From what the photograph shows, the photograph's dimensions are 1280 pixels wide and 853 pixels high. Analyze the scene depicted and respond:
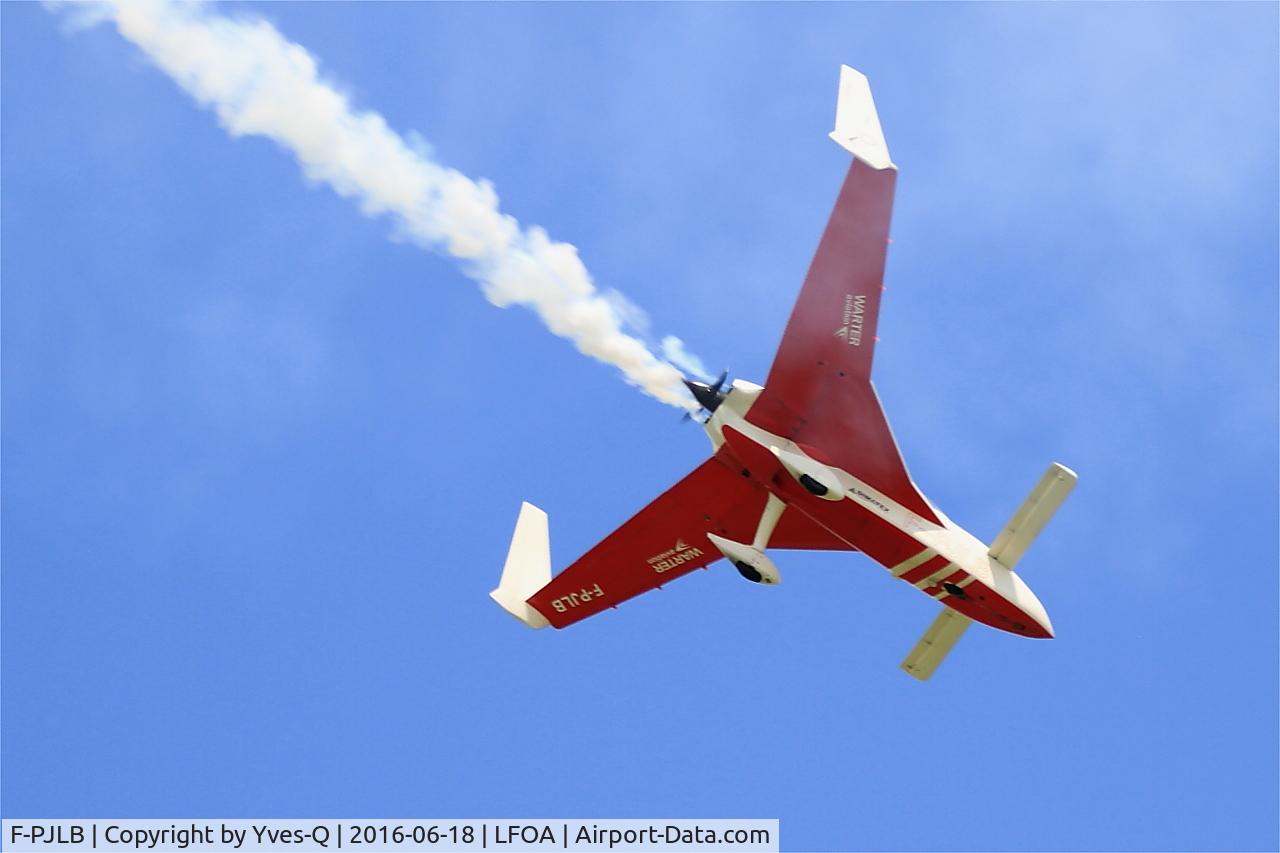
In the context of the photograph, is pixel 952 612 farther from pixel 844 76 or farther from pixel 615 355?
pixel 844 76

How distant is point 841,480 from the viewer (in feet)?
116

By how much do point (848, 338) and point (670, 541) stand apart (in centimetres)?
788

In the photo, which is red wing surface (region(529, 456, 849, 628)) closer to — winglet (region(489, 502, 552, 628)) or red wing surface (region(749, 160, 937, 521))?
winglet (region(489, 502, 552, 628))

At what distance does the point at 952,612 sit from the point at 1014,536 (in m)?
2.69

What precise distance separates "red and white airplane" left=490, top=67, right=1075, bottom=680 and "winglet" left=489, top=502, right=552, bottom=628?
9.29 ft

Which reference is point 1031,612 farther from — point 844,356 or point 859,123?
point 859,123

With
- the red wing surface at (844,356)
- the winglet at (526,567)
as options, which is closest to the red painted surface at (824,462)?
the red wing surface at (844,356)

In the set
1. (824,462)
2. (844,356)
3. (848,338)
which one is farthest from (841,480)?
(848,338)

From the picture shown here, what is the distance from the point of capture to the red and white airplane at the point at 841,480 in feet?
106

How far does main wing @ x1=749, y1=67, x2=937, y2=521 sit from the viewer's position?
31.6 metres

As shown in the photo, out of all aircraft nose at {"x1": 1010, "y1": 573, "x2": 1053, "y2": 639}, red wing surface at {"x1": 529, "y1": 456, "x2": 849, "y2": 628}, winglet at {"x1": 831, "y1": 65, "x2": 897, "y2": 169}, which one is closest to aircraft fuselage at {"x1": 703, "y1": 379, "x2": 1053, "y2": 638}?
aircraft nose at {"x1": 1010, "y1": 573, "x2": 1053, "y2": 639}

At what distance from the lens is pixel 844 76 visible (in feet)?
105

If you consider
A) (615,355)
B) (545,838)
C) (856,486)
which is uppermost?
(615,355)

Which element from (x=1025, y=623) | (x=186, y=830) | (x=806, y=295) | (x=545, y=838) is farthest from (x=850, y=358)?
(x=186, y=830)
